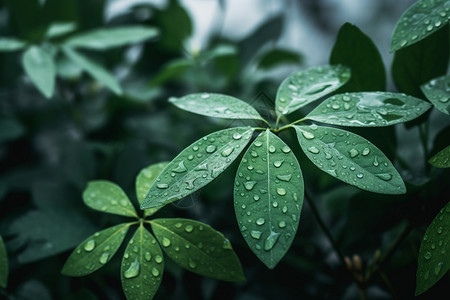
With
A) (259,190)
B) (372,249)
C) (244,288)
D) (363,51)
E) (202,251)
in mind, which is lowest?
(244,288)

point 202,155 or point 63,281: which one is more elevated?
point 202,155

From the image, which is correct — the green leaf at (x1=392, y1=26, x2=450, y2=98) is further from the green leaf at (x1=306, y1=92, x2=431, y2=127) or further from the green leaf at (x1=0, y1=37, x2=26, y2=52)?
the green leaf at (x1=0, y1=37, x2=26, y2=52)

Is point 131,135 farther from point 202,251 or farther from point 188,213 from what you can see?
point 202,251

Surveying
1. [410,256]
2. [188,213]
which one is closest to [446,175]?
[410,256]

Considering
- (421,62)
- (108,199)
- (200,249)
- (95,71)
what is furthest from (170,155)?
(421,62)

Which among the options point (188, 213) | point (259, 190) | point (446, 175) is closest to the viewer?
point (259, 190)

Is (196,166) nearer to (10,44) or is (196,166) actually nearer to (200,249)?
(200,249)

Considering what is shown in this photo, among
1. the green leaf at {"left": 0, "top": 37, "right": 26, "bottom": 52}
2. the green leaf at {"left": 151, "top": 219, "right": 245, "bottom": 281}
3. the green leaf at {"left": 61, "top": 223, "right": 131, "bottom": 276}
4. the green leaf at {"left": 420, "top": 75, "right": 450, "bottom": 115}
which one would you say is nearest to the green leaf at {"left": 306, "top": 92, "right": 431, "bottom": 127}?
the green leaf at {"left": 420, "top": 75, "right": 450, "bottom": 115}

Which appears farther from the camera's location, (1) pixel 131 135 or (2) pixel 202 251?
(1) pixel 131 135
